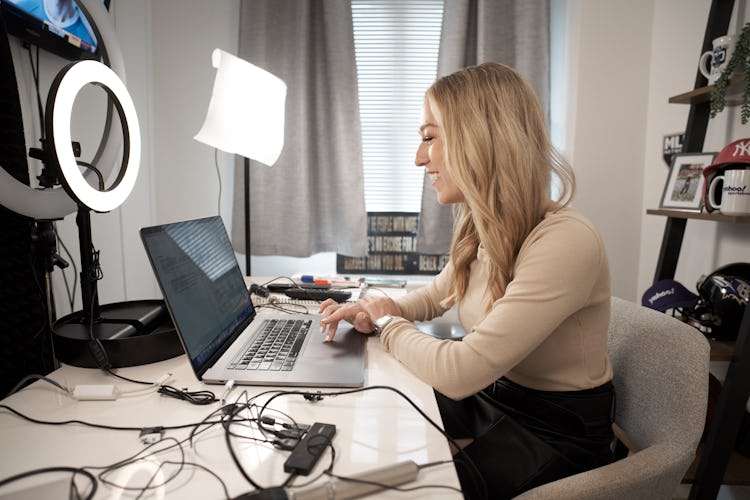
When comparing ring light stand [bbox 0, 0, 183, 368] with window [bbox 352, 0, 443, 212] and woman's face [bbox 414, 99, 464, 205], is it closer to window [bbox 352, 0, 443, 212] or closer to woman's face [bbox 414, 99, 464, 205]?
woman's face [bbox 414, 99, 464, 205]

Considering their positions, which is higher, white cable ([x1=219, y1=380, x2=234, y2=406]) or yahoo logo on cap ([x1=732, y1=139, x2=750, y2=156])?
yahoo logo on cap ([x1=732, y1=139, x2=750, y2=156])

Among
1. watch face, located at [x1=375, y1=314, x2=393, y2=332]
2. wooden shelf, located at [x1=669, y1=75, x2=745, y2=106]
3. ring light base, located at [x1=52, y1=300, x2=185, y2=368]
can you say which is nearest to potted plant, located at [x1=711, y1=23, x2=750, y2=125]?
wooden shelf, located at [x1=669, y1=75, x2=745, y2=106]

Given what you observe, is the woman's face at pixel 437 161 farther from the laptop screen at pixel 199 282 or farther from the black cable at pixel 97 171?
the black cable at pixel 97 171

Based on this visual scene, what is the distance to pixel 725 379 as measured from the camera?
43.4 inches

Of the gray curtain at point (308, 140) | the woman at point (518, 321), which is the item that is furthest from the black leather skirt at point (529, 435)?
the gray curtain at point (308, 140)

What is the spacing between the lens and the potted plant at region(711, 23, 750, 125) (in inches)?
46.0

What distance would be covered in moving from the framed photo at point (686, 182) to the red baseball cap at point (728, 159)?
98 mm

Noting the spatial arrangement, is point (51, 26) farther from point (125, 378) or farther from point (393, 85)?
point (393, 85)

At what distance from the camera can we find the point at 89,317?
903mm

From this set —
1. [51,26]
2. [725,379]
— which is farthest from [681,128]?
[51,26]

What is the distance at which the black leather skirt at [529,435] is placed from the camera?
28.4 inches

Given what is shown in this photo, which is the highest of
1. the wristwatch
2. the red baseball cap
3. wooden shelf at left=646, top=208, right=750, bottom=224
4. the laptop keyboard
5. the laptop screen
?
the red baseball cap

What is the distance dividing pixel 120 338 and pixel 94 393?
14 centimetres

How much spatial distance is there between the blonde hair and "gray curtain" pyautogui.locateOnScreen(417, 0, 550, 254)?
1.31m
